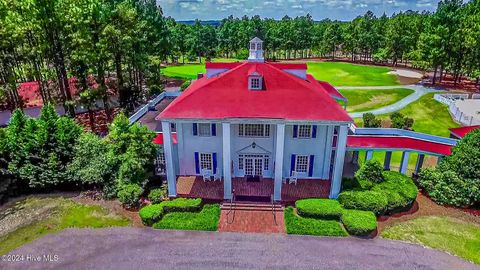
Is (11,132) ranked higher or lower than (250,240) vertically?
higher

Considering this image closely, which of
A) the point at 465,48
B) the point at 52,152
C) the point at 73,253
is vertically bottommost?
the point at 73,253

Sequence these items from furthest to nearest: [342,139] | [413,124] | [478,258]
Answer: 1. [413,124]
2. [342,139]
3. [478,258]

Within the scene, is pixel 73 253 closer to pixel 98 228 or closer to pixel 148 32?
pixel 98 228

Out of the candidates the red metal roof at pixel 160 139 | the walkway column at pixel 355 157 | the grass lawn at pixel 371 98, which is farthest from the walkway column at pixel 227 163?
the grass lawn at pixel 371 98

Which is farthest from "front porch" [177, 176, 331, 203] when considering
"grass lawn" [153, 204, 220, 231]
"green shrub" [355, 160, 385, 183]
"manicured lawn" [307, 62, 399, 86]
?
"manicured lawn" [307, 62, 399, 86]

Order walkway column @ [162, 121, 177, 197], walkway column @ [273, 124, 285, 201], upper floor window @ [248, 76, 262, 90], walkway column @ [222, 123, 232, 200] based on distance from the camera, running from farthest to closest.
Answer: upper floor window @ [248, 76, 262, 90]
walkway column @ [162, 121, 177, 197]
walkway column @ [222, 123, 232, 200]
walkway column @ [273, 124, 285, 201]

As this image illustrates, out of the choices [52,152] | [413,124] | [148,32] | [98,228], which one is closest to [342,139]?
[98,228]

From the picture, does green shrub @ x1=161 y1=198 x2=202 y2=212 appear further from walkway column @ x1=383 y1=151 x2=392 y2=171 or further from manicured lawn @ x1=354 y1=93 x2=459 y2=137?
manicured lawn @ x1=354 y1=93 x2=459 y2=137
